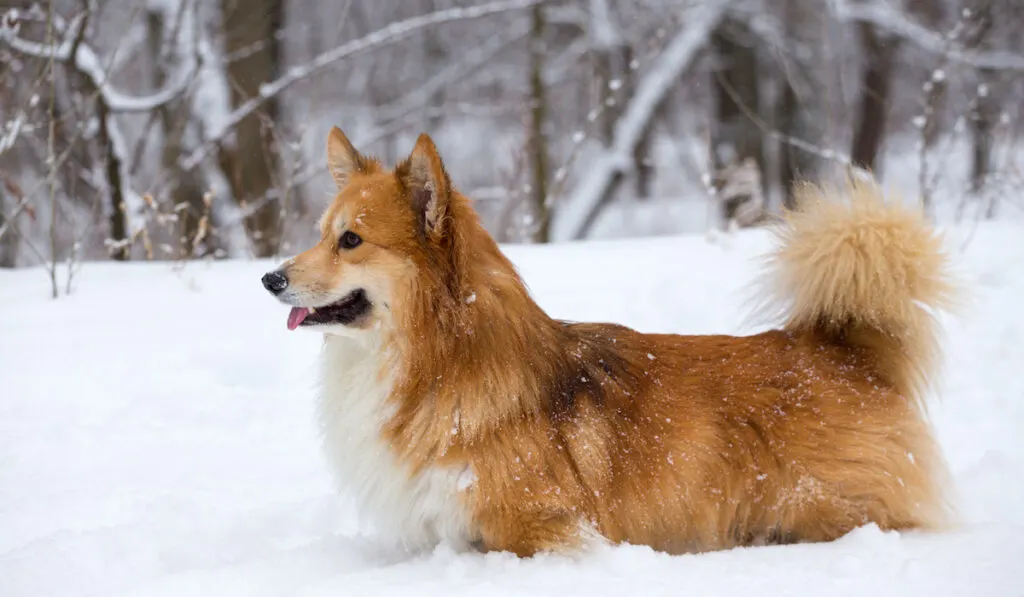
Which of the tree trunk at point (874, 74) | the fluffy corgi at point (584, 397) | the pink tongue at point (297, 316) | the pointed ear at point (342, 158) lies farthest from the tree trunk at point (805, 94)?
the pink tongue at point (297, 316)

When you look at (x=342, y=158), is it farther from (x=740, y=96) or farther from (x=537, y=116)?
(x=740, y=96)

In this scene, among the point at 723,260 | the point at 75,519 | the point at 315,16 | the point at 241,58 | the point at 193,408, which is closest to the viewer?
the point at 75,519

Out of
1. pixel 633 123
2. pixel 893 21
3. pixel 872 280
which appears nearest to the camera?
pixel 872 280

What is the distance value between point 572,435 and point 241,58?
710cm

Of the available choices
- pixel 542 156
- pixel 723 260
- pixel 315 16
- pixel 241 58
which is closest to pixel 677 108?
pixel 315 16

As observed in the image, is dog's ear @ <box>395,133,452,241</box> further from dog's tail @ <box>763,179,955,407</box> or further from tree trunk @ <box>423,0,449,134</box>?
tree trunk @ <box>423,0,449,134</box>

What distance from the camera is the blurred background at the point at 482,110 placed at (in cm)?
730

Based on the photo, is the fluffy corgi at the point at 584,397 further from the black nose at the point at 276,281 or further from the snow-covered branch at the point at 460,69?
the snow-covered branch at the point at 460,69

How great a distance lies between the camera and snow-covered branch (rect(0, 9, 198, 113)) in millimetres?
6715

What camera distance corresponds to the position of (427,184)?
314 centimetres

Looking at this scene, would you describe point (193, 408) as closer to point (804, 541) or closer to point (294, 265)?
point (294, 265)

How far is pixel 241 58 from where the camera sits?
902cm

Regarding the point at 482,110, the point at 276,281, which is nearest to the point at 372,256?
the point at 276,281

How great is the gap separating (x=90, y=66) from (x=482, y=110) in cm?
671
